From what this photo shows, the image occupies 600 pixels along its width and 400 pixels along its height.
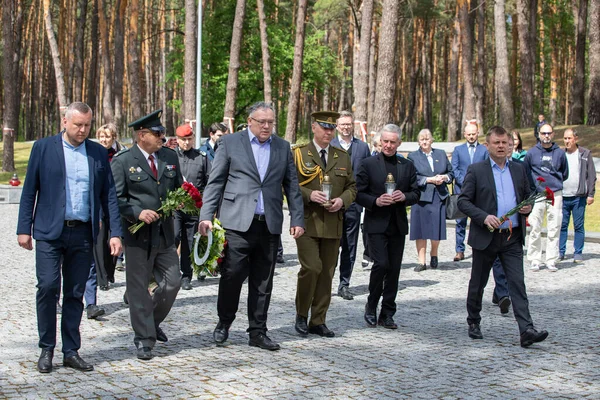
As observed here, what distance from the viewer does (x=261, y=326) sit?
7.69 meters

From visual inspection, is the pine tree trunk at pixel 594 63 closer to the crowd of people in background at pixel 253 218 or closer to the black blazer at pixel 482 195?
the crowd of people in background at pixel 253 218

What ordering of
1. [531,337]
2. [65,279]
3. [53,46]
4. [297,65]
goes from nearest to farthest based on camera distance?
[65,279] → [531,337] → [297,65] → [53,46]

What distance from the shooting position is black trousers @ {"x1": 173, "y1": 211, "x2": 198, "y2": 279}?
11234 millimetres

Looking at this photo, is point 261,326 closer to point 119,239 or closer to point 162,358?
point 162,358

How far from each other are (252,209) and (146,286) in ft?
3.56

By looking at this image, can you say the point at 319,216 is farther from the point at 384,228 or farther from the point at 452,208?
the point at 452,208

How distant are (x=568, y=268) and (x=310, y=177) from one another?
6314 mm

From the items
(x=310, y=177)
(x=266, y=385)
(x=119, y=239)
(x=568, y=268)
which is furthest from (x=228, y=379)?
(x=568, y=268)

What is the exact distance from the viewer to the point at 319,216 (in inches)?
325

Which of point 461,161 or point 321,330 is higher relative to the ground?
point 461,161

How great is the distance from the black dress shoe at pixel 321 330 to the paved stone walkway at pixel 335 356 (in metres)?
0.11

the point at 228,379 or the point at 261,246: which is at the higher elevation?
the point at 261,246

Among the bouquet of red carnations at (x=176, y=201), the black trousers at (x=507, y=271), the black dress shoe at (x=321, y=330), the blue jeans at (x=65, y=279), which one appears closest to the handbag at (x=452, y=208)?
the black trousers at (x=507, y=271)

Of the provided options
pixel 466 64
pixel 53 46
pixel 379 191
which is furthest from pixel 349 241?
pixel 53 46
